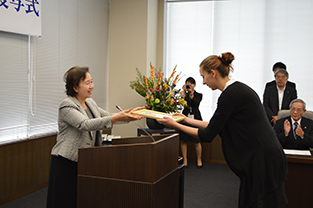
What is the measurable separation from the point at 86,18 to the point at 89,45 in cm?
44

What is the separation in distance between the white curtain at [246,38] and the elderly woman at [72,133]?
153 inches

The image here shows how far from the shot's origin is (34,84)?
4.01 meters

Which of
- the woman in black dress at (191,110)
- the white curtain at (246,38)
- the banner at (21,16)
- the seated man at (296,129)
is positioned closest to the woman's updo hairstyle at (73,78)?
the banner at (21,16)

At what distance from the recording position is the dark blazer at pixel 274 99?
15.5 feet

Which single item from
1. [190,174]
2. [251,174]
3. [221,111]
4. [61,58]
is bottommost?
[190,174]

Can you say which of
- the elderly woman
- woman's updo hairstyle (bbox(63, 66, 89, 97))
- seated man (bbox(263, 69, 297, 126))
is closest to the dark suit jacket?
seated man (bbox(263, 69, 297, 126))

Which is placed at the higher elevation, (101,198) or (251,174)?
(251,174)

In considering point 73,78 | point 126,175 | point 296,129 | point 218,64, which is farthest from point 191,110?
point 126,175

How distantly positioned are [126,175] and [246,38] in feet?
14.8

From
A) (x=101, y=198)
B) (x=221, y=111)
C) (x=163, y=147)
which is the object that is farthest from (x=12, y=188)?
(x=221, y=111)

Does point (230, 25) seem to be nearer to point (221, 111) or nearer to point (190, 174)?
point (190, 174)

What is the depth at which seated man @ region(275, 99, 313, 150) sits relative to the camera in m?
3.63

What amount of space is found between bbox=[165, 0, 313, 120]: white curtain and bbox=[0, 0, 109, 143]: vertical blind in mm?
1656

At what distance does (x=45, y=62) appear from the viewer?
4207 mm
